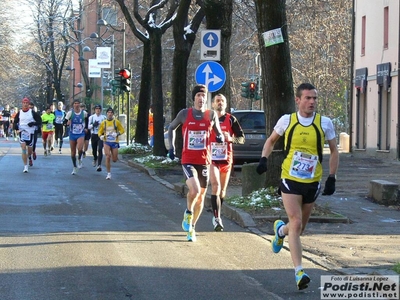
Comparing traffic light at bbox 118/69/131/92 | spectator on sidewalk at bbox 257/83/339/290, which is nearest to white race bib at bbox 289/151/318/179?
spectator on sidewalk at bbox 257/83/339/290

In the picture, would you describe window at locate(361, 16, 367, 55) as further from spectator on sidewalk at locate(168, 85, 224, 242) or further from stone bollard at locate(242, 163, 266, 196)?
spectator on sidewalk at locate(168, 85, 224, 242)

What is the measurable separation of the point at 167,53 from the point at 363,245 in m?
46.7

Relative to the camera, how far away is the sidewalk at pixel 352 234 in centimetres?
977

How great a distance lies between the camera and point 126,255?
32.6 ft

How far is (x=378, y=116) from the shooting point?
119 ft

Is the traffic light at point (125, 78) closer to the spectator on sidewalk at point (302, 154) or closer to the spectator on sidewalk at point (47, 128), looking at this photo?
the spectator on sidewalk at point (47, 128)

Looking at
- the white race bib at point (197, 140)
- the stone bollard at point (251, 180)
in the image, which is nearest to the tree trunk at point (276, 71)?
the stone bollard at point (251, 180)

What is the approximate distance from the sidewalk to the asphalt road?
32 cm

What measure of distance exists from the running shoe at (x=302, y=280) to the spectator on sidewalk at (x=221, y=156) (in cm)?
436

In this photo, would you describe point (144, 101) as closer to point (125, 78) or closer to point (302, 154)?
point (125, 78)

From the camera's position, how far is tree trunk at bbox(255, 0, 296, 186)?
574 inches

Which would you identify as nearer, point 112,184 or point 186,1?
point 112,184

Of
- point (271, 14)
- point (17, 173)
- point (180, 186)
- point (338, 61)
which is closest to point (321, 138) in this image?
point (271, 14)

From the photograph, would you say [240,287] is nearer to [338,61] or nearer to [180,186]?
[180,186]
